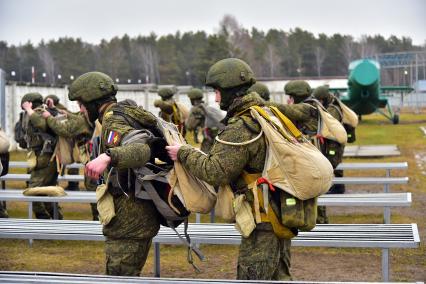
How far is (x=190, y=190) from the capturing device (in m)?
4.43

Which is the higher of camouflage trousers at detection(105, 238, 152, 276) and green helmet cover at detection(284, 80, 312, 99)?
green helmet cover at detection(284, 80, 312, 99)

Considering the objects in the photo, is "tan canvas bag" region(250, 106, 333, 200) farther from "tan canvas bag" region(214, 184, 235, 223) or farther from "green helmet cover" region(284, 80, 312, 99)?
"green helmet cover" region(284, 80, 312, 99)

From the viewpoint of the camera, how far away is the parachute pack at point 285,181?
4141mm

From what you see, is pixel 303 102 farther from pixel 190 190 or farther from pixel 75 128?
pixel 190 190

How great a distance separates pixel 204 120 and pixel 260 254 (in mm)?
9106

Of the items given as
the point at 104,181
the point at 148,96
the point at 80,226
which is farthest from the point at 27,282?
the point at 148,96

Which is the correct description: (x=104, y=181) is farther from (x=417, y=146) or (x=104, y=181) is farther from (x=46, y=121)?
(x=417, y=146)

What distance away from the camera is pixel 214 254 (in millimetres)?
8562

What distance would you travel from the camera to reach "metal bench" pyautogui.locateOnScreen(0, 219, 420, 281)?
6.26m

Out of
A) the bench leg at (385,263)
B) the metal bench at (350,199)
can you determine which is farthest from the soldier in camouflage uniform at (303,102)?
the bench leg at (385,263)

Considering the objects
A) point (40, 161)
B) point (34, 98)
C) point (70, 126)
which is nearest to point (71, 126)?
point (70, 126)

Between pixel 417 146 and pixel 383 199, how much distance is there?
13.8m

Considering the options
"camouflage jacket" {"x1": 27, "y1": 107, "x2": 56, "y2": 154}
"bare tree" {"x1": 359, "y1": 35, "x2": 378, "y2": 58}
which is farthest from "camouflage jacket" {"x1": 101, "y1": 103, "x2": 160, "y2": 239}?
"bare tree" {"x1": 359, "y1": 35, "x2": 378, "y2": 58}

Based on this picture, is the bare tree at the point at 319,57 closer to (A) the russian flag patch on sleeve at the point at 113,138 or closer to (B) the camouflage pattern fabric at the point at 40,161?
(B) the camouflage pattern fabric at the point at 40,161
